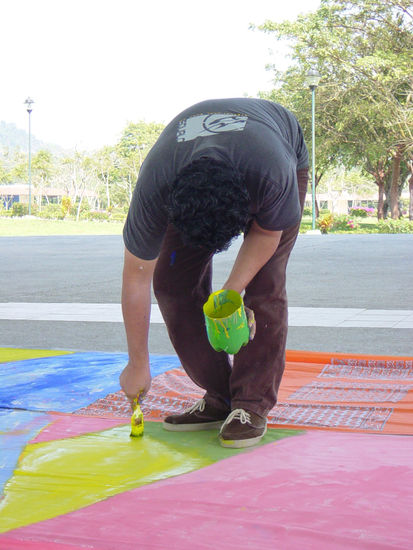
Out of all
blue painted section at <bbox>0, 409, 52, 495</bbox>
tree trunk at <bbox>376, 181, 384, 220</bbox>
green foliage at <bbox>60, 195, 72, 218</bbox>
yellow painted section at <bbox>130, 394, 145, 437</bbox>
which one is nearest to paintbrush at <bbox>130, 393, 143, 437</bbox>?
yellow painted section at <bbox>130, 394, 145, 437</bbox>

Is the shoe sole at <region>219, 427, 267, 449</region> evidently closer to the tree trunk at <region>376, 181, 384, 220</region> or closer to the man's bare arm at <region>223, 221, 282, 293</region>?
the man's bare arm at <region>223, 221, 282, 293</region>

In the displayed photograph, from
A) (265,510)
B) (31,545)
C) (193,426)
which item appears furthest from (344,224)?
(31,545)

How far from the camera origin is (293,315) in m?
6.53

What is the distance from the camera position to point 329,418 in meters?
A: 3.06

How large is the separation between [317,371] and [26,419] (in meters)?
1.67

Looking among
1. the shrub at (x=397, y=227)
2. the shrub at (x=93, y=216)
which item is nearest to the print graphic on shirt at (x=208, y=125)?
the shrub at (x=397, y=227)

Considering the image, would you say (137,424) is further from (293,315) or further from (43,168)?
(43,168)

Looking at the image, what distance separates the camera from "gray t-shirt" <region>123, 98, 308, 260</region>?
2.17m

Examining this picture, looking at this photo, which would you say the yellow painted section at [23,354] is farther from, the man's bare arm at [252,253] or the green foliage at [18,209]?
Answer: the green foliage at [18,209]

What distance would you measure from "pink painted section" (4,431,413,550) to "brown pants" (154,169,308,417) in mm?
316

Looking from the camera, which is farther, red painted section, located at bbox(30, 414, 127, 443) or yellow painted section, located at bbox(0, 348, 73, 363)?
yellow painted section, located at bbox(0, 348, 73, 363)

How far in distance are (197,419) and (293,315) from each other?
3.68m

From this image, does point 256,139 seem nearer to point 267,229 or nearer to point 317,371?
point 267,229

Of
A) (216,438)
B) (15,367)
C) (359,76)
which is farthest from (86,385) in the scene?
(359,76)
